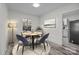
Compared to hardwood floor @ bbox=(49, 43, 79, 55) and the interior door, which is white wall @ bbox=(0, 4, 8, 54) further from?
the interior door

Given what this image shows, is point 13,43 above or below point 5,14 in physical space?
below

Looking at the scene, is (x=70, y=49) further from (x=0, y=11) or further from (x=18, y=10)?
(x=0, y=11)

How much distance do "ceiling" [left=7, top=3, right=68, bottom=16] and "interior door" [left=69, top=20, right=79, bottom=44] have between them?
0.45 metres

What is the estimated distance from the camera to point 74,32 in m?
2.09

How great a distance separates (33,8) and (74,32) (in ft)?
3.21

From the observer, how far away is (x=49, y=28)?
2141 millimetres

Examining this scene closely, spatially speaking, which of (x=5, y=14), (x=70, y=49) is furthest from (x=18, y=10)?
(x=70, y=49)

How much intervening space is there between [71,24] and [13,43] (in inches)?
48.8

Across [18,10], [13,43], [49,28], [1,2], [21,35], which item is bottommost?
[13,43]

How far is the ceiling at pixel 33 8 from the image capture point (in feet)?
6.77

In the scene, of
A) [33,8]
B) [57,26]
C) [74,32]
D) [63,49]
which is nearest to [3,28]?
[33,8]

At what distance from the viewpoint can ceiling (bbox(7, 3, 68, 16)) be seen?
2064 mm

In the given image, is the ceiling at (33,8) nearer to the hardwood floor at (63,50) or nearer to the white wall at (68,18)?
the white wall at (68,18)

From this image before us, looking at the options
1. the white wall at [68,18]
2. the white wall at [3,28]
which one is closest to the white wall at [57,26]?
the white wall at [68,18]
